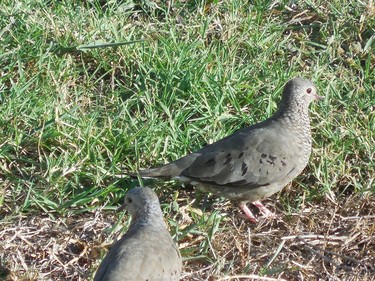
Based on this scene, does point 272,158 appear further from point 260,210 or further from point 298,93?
point 298,93

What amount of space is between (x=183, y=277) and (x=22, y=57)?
2.51 metres

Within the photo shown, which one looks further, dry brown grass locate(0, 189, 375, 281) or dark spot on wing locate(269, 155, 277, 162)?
dark spot on wing locate(269, 155, 277, 162)

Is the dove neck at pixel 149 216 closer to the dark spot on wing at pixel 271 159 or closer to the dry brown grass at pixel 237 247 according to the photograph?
the dry brown grass at pixel 237 247

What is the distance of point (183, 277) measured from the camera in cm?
679

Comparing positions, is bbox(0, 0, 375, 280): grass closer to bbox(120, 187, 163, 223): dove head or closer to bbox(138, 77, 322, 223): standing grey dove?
bbox(138, 77, 322, 223): standing grey dove

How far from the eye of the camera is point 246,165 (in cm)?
731

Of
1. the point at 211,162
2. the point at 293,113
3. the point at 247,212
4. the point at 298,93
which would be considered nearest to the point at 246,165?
the point at 211,162

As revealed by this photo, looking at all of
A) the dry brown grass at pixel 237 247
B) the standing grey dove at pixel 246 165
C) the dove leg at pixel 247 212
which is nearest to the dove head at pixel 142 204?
the dry brown grass at pixel 237 247

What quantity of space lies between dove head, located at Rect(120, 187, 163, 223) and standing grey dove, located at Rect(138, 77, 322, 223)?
0.66m

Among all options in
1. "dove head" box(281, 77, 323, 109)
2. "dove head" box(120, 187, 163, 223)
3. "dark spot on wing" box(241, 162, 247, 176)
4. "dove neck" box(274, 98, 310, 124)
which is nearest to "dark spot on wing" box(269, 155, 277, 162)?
"dark spot on wing" box(241, 162, 247, 176)

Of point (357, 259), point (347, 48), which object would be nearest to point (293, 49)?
point (347, 48)

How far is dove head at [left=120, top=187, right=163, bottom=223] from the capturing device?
21.1 feet

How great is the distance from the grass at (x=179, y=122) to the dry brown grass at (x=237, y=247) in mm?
11

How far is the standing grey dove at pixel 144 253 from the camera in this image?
5.86m
